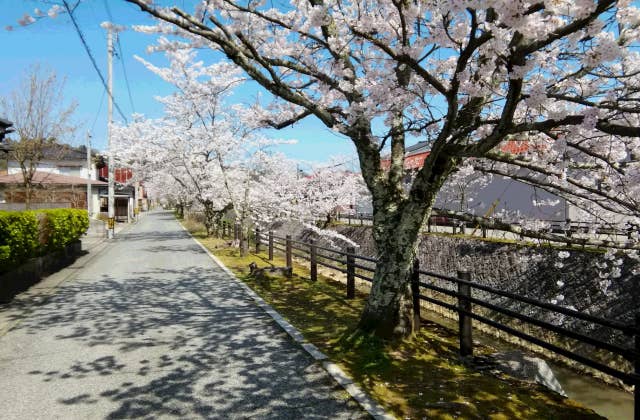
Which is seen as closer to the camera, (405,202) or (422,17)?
(422,17)

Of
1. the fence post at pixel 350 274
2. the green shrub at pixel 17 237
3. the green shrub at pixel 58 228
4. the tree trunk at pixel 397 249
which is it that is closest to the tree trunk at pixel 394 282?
the tree trunk at pixel 397 249

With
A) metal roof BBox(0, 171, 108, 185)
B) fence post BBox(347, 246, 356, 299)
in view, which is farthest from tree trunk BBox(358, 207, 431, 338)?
metal roof BBox(0, 171, 108, 185)

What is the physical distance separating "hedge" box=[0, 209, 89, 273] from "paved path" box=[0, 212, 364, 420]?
4.12 feet

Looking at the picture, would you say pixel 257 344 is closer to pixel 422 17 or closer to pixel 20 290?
pixel 422 17

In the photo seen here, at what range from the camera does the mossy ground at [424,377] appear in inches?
171

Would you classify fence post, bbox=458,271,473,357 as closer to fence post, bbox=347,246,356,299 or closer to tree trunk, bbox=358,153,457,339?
tree trunk, bbox=358,153,457,339

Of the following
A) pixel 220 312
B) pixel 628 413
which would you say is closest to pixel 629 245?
pixel 628 413

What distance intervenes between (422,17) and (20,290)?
1038cm

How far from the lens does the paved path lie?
426cm

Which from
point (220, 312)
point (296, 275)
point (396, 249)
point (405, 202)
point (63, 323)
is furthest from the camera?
point (296, 275)

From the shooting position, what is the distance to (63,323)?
7.48 metres

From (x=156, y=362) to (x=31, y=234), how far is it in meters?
7.17

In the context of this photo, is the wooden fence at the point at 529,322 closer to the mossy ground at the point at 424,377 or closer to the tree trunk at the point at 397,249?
the mossy ground at the point at 424,377

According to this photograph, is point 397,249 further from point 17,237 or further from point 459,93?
point 17,237
